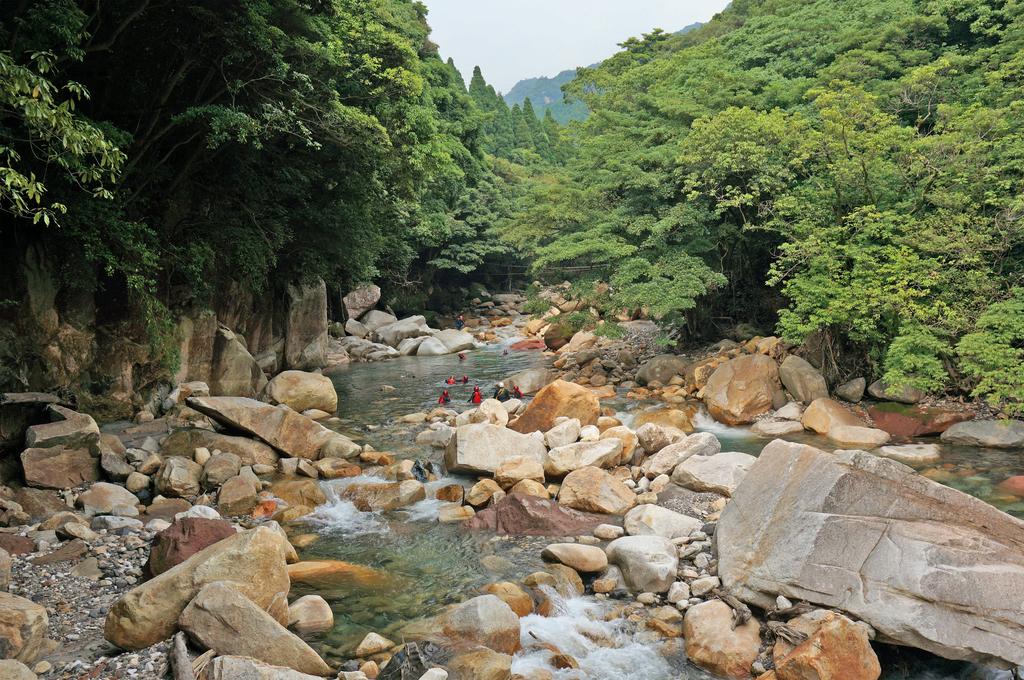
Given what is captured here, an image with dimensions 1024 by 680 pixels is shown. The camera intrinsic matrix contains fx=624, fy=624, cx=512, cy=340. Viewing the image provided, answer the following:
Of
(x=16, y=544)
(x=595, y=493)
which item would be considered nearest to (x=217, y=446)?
(x=16, y=544)

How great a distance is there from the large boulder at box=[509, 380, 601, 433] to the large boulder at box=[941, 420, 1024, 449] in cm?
706

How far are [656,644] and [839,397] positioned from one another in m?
10.7

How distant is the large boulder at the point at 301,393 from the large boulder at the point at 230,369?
21.1 inches

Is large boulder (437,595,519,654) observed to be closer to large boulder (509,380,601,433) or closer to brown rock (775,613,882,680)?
brown rock (775,613,882,680)

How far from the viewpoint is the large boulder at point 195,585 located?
18.4 feet

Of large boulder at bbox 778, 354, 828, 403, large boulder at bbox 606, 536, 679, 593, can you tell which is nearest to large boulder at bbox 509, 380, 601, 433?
large boulder at bbox 778, 354, 828, 403

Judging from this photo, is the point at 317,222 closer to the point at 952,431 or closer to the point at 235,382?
the point at 235,382

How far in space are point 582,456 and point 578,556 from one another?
11.6 ft

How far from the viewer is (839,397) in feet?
48.5

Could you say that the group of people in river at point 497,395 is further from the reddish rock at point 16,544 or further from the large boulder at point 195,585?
the reddish rock at point 16,544

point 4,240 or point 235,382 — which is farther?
point 235,382

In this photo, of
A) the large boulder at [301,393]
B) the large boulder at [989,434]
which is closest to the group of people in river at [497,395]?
the large boulder at [301,393]

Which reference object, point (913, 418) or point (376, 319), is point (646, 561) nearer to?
point (913, 418)

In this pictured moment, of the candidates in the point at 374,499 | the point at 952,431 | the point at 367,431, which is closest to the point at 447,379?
the point at 367,431
